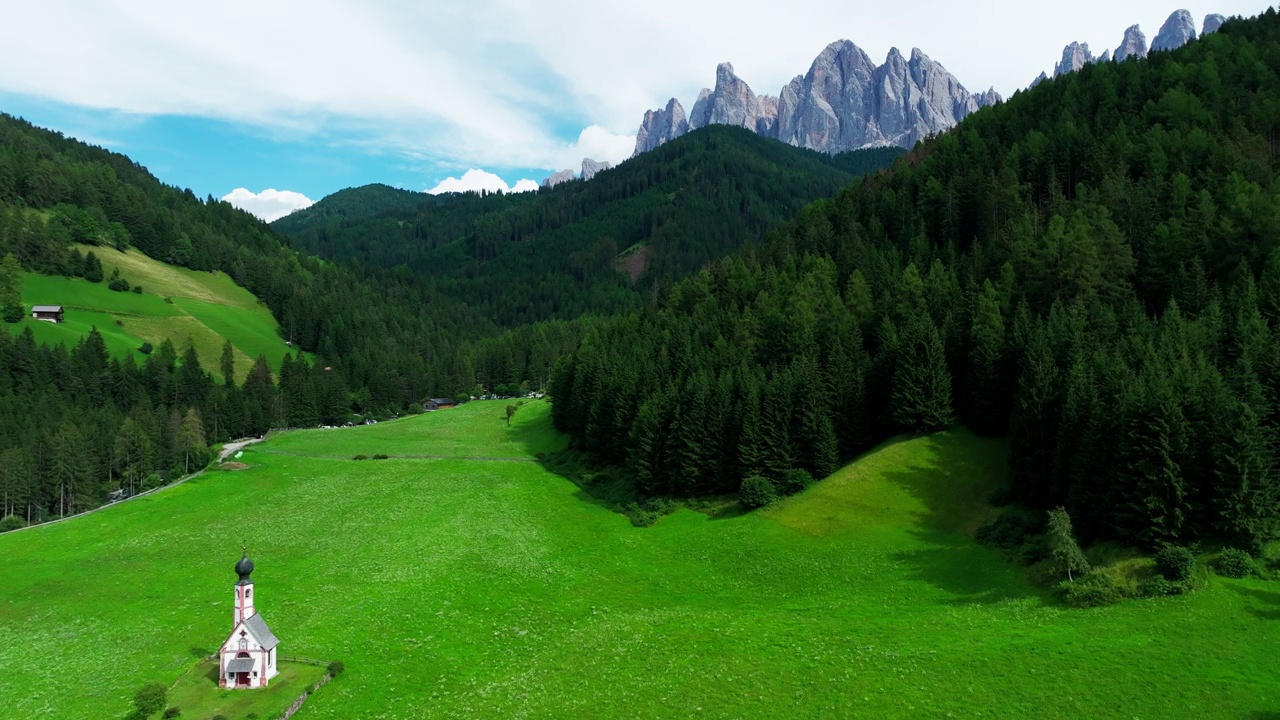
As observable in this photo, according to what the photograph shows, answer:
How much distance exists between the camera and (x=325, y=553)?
70.8 metres

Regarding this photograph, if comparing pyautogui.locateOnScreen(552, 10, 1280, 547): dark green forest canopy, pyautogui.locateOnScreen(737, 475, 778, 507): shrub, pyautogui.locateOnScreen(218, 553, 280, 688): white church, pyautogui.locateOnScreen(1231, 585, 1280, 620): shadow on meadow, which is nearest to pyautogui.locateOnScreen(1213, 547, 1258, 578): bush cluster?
pyautogui.locateOnScreen(1231, 585, 1280, 620): shadow on meadow

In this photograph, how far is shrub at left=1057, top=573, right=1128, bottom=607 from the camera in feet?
147

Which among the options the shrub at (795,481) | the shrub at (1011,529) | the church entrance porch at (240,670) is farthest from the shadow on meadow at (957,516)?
the church entrance porch at (240,670)

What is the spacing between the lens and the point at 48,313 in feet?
563

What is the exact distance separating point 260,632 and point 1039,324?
230 ft

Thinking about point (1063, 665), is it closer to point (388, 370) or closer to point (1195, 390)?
point (1195, 390)

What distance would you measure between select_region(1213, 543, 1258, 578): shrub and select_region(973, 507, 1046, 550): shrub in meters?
11.8

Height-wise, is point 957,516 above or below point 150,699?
above

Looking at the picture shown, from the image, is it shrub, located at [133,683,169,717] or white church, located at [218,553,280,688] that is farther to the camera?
white church, located at [218,553,280,688]

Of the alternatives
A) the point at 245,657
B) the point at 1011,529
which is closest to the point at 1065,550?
the point at 1011,529

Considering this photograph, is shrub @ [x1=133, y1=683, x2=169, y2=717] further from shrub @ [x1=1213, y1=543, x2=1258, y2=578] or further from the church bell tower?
shrub @ [x1=1213, y1=543, x2=1258, y2=578]

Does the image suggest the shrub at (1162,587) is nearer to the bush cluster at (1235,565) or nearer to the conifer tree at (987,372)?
the bush cluster at (1235,565)

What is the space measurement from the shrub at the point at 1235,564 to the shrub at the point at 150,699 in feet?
203

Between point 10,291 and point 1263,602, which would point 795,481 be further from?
point 10,291
